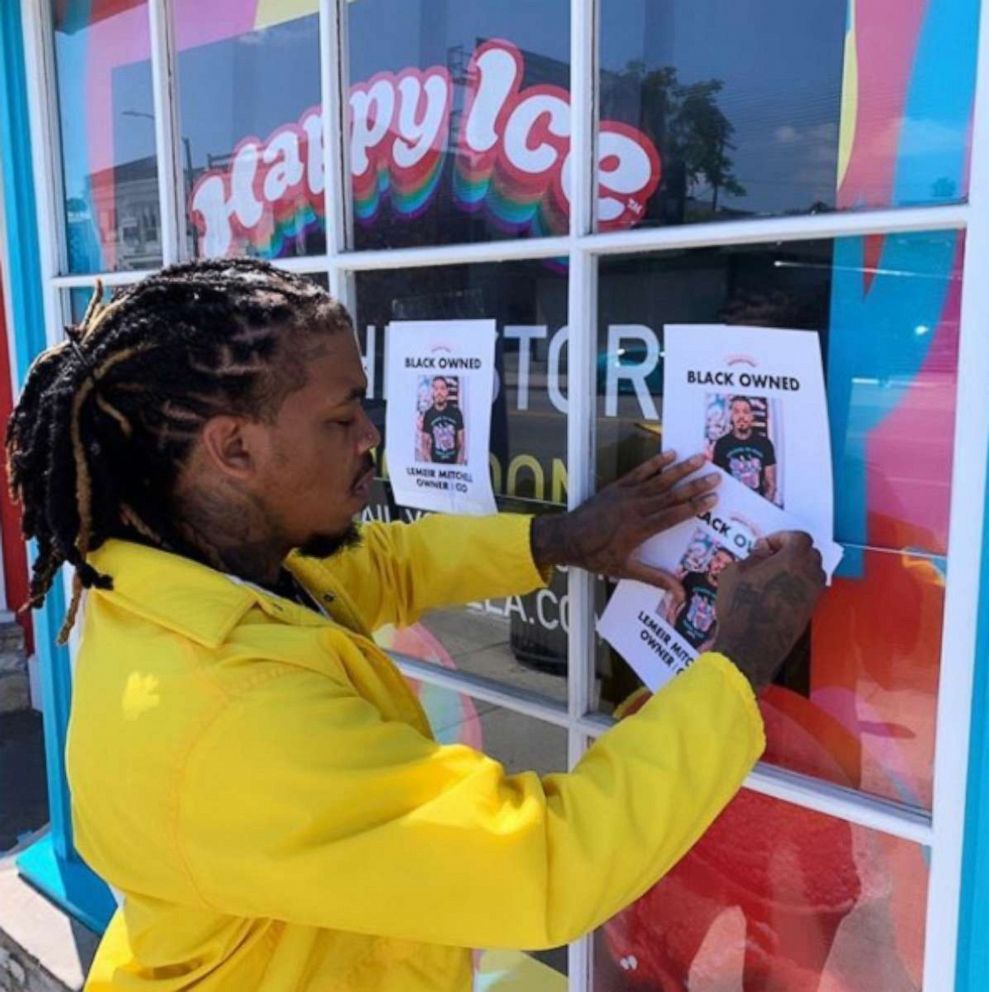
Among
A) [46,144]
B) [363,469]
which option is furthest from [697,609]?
[46,144]

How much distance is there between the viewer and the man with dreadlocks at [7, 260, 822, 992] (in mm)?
1058

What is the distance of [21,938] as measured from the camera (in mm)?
2801

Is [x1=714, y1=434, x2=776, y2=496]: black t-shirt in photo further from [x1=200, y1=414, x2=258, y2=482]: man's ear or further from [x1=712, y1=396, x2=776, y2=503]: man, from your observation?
[x1=200, y1=414, x2=258, y2=482]: man's ear

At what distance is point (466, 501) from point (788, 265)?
686 millimetres

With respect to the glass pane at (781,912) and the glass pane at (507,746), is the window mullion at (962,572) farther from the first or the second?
the glass pane at (507,746)

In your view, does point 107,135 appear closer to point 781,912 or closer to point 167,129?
point 167,129

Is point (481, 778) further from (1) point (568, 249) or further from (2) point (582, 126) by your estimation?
(2) point (582, 126)

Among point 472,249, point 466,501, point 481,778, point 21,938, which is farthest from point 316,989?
point 21,938

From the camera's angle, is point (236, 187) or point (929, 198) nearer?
point (929, 198)

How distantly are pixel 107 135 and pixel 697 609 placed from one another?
192 cm

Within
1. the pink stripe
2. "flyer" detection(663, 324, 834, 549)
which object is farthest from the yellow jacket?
the pink stripe

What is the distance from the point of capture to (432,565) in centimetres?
171

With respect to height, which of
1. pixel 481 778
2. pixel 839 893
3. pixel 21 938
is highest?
pixel 481 778

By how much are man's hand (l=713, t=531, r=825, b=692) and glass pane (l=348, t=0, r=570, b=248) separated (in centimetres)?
62
